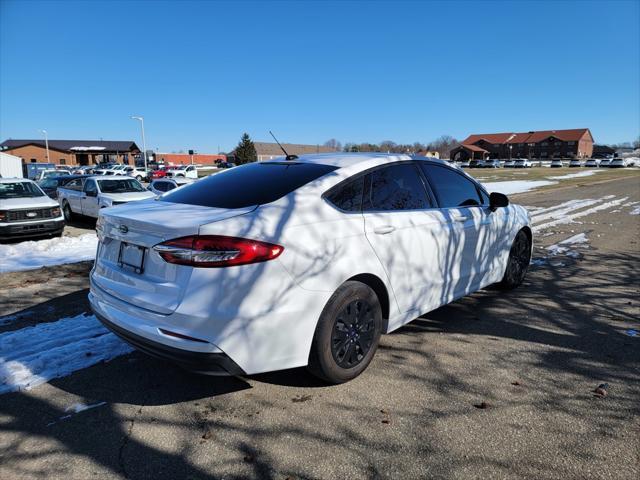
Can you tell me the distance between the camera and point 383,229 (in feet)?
11.3

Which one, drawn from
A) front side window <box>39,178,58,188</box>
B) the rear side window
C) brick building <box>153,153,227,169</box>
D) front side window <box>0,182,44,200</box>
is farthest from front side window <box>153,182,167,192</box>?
brick building <box>153,153,227,169</box>

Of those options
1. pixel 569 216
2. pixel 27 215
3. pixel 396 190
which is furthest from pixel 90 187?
pixel 569 216

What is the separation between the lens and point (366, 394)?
3254 mm

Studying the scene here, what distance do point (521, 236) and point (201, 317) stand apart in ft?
14.8

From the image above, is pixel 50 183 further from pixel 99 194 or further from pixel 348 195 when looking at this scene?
pixel 348 195

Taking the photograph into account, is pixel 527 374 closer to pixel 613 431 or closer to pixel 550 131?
pixel 613 431

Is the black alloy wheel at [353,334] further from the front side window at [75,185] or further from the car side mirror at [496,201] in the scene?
the front side window at [75,185]

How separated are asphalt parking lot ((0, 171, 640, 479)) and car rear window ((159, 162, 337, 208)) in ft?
4.56

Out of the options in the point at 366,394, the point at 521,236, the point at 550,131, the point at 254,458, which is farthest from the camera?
the point at 550,131

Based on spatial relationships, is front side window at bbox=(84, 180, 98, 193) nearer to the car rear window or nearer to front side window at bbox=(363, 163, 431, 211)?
the car rear window

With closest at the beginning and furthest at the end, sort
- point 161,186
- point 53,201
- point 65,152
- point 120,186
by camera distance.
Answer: point 53,201 → point 120,186 → point 161,186 → point 65,152

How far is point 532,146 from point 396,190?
131770 mm

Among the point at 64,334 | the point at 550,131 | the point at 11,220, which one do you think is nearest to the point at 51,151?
the point at 11,220

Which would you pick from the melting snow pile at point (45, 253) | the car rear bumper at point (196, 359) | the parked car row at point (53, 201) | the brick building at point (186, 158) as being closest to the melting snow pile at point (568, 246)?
the parked car row at point (53, 201)
